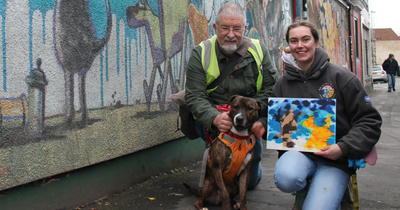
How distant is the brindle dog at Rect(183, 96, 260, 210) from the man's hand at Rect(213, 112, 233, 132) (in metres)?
0.04

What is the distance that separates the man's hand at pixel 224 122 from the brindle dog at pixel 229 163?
1.8 inches

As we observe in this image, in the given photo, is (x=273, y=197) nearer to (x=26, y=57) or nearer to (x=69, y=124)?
(x=69, y=124)

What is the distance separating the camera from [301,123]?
2.90 m

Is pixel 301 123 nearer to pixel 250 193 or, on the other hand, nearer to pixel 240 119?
pixel 240 119

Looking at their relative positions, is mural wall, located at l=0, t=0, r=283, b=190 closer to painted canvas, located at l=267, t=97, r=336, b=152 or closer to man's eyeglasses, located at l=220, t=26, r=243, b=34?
man's eyeglasses, located at l=220, t=26, r=243, b=34

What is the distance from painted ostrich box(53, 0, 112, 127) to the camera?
3385 millimetres

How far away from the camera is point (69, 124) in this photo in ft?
11.5

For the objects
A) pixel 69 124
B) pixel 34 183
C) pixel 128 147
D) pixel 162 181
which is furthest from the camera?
pixel 162 181

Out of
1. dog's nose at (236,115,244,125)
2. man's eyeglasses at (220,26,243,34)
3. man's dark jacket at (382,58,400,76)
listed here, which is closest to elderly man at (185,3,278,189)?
man's eyeglasses at (220,26,243,34)

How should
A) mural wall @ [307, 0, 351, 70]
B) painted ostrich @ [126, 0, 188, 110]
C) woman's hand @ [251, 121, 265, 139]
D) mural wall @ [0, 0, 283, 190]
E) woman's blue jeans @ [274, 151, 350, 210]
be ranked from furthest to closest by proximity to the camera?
mural wall @ [307, 0, 351, 70] < painted ostrich @ [126, 0, 188, 110] < woman's hand @ [251, 121, 265, 139] < mural wall @ [0, 0, 283, 190] < woman's blue jeans @ [274, 151, 350, 210]

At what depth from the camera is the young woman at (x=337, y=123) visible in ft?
8.66

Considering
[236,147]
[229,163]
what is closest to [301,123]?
[236,147]

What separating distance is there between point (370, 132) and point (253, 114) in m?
1.07

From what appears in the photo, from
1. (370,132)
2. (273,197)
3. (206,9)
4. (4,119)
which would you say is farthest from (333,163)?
(206,9)
